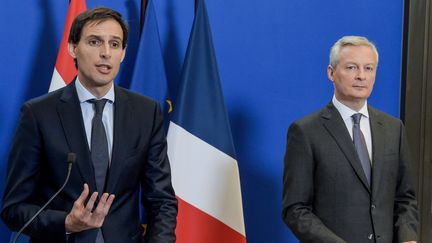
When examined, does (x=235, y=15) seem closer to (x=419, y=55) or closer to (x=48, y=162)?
(x=419, y=55)

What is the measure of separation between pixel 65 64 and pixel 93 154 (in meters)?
1.02

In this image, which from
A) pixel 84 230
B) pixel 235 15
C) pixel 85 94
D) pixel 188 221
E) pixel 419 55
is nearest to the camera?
pixel 84 230

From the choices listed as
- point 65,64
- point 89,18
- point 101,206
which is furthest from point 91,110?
point 65,64

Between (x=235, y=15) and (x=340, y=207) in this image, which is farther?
(x=235, y=15)

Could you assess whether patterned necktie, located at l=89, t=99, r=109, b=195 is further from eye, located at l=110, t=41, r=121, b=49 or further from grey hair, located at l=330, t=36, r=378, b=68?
grey hair, located at l=330, t=36, r=378, b=68

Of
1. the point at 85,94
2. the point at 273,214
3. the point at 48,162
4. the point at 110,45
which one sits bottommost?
the point at 273,214

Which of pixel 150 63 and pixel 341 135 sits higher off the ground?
pixel 150 63

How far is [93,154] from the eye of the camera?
207 cm

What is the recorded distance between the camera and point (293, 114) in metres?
3.62

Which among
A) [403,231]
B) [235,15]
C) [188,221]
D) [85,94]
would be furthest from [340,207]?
[235,15]

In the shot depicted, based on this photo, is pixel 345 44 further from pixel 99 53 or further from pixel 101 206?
pixel 101 206

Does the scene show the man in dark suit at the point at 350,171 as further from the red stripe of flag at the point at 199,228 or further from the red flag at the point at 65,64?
the red flag at the point at 65,64

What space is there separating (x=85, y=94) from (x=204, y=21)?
1163mm

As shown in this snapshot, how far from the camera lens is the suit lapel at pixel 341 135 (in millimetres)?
2510
